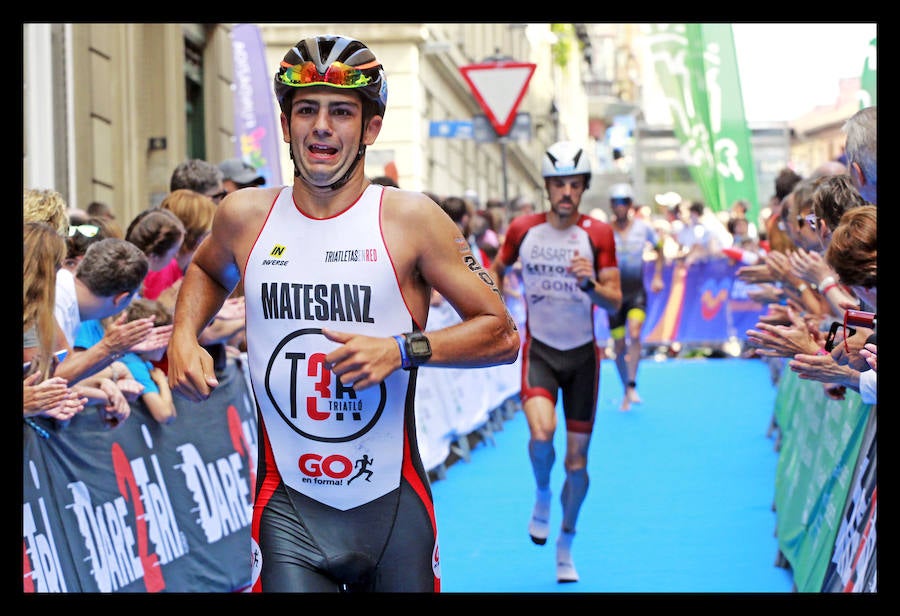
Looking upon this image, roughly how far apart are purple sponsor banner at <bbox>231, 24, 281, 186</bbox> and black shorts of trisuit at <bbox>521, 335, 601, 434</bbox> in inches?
272

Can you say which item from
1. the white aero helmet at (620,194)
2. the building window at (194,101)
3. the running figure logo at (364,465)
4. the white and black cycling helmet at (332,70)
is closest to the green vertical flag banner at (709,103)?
the white aero helmet at (620,194)

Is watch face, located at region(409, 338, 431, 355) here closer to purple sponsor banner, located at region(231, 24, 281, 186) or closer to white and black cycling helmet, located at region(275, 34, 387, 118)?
white and black cycling helmet, located at region(275, 34, 387, 118)

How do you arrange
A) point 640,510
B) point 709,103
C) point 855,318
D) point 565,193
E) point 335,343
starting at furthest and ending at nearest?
1. point 709,103
2. point 640,510
3. point 565,193
4. point 855,318
5. point 335,343

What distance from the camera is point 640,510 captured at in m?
10.3

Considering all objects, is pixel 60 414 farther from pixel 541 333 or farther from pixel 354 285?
pixel 541 333

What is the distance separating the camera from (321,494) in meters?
4.16

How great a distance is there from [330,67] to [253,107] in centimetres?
1152

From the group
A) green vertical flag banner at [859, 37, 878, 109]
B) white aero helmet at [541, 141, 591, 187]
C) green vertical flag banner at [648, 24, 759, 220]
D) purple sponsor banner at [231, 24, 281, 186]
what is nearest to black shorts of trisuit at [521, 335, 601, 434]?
white aero helmet at [541, 141, 591, 187]

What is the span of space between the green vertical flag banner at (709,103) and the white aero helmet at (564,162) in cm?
1001

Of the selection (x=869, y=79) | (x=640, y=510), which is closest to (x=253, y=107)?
(x=869, y=79)

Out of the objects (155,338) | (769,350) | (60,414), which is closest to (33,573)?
(60,414)

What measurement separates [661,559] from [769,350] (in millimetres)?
3267

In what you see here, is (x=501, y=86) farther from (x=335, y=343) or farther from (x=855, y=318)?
(x=335, y=343)

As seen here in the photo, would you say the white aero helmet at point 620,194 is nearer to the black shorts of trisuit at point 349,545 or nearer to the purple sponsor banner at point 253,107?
the purple sponsor banner at point 253,107
